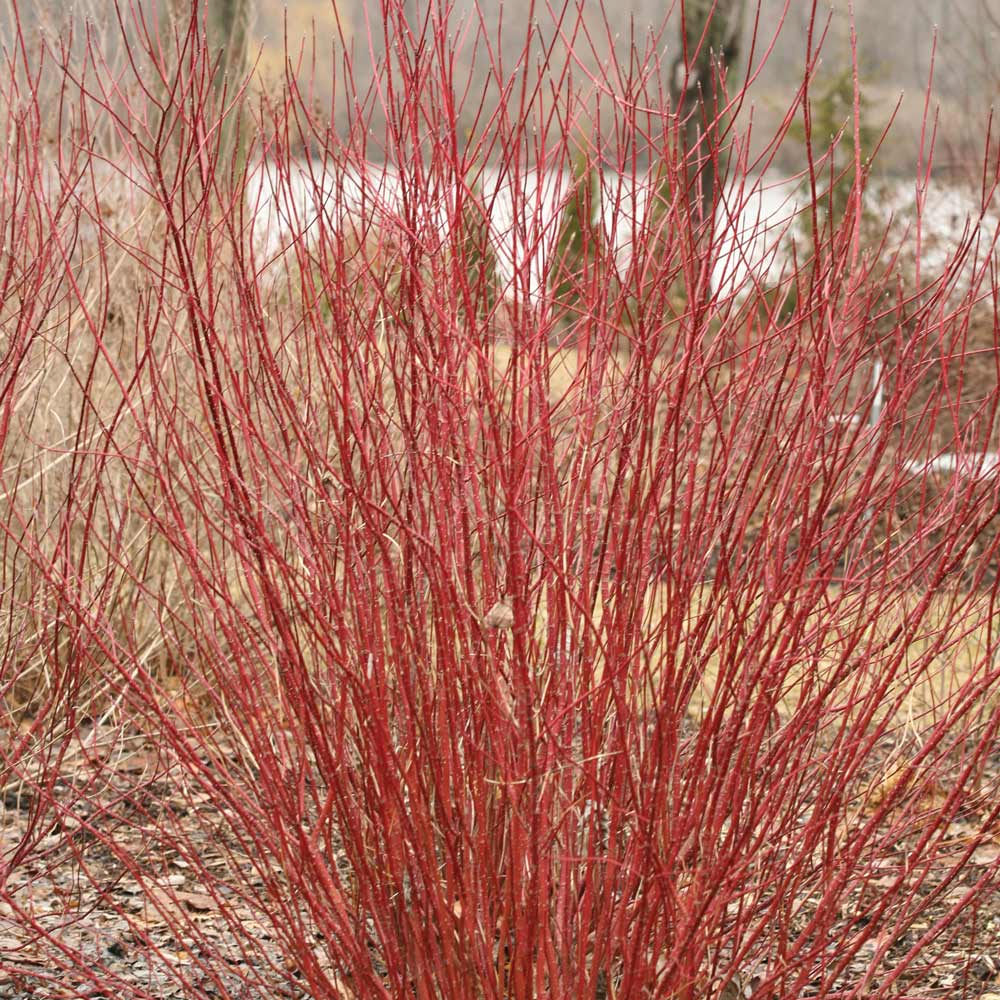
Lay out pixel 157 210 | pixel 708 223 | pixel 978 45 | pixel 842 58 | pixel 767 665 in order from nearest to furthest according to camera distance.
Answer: pixel 767 665 < pixel 708 223 < pixel 157 210 < pixel 978 45 < pixel 842 58

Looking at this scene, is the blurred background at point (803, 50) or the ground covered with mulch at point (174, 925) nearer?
the ground covered with mulch at point (174, 925)

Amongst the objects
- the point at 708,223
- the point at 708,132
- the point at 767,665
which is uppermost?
the point at 708,132

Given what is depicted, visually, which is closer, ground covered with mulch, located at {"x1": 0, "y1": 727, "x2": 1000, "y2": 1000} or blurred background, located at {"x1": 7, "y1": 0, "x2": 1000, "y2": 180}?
ground covered with mulch, located at {"x1": 0, "y1": 727, "x2": 1000, "y2": 1000}

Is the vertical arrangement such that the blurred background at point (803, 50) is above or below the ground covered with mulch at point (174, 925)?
above

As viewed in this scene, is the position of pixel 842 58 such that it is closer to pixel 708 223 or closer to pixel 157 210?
pixel 157 210

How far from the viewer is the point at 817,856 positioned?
3395 millimetres

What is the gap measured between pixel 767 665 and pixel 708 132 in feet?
2.76

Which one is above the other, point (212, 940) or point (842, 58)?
point (842, 58)

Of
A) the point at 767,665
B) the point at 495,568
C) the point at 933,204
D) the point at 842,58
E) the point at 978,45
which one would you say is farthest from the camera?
the point at 842,58

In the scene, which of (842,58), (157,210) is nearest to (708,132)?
(157,210)

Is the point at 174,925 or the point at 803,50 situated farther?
the point at 803,50

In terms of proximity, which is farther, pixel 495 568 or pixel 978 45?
pixel 978 45

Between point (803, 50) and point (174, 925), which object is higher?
point (803, 50)

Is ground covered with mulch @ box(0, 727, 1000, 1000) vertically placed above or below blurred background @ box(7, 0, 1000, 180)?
below
